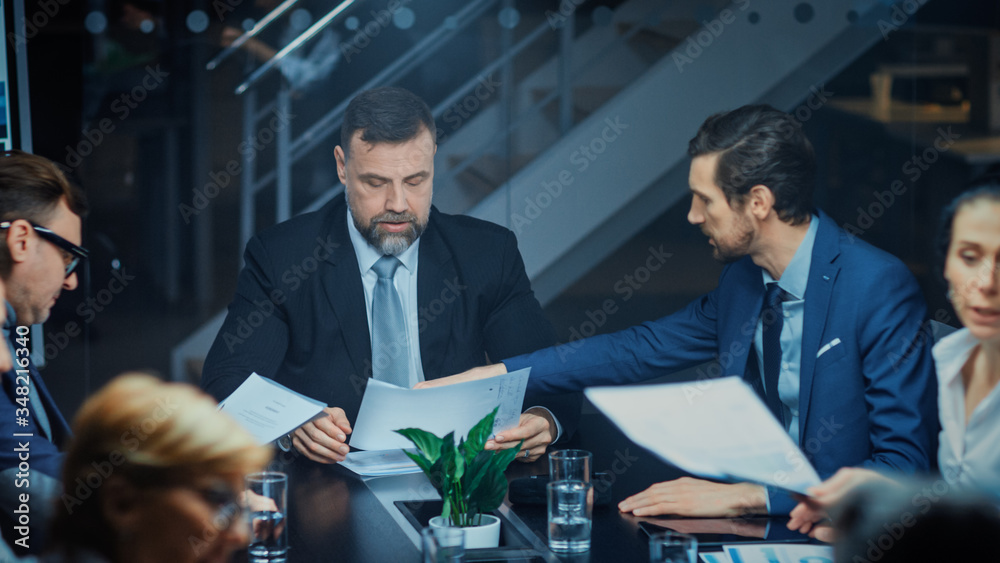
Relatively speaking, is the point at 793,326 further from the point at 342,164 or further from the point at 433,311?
the point at 342,164

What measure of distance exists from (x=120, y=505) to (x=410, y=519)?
0.86 meters

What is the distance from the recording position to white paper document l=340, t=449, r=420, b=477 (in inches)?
80.0

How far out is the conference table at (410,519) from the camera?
62.4 inches

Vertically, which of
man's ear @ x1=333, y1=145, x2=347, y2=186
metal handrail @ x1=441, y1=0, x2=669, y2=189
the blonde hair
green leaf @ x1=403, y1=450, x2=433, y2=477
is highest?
metal handrail @ x1=441, y1=0, x2=669, y2=189

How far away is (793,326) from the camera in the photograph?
2.19 metres

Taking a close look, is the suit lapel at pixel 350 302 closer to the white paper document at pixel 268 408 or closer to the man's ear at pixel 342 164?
the man's ear at pixel 342 164

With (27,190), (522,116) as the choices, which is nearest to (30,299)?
(27,190)

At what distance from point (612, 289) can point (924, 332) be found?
2158mm

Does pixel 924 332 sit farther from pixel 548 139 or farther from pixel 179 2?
pixel 179 2

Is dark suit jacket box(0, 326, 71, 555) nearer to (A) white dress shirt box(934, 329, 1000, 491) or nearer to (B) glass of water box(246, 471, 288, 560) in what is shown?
(B) glass of water box(246, 471, 288, 560)

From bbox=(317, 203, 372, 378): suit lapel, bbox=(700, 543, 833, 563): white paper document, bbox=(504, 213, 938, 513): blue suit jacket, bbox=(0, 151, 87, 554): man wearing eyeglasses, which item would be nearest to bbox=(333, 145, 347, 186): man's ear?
bbox=(317, 203, 372, 378): suit lapel

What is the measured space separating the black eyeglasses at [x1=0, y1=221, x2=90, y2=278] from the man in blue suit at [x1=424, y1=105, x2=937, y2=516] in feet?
2.93

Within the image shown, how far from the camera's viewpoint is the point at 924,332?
1.99m

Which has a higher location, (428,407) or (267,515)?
(428,407)
